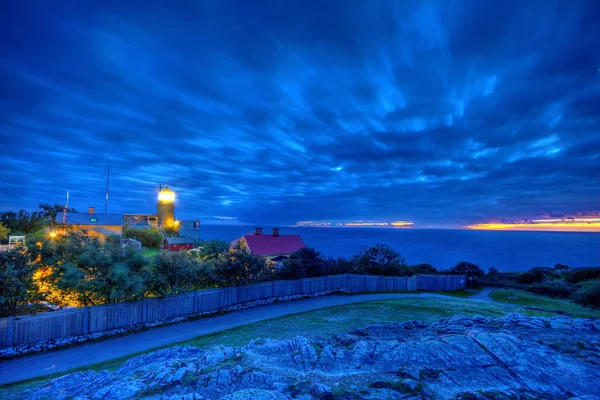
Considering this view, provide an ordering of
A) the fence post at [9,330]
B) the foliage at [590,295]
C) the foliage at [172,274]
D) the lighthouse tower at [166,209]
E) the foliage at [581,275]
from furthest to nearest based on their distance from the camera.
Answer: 1. the lighthouse tower at [166,209]
2. the foliage at [581,275]
3. the foliage at [590,295]
4. the foliage at [172,274]
5. the fence post at [9,330]

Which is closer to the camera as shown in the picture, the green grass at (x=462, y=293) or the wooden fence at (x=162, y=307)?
the wooden fence at (x=162, y=307)

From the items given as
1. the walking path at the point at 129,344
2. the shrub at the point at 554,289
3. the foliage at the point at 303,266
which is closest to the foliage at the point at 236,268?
the walking path at the point at 129,344

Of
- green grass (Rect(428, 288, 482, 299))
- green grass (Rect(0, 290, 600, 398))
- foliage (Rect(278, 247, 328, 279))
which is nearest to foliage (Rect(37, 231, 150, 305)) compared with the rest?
green grass (Rect(0, 290, 600, 398))

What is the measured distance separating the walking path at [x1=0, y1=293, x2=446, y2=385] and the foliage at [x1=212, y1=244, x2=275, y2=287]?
2.05 m

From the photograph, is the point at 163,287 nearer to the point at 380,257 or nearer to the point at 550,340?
the point at 550,340

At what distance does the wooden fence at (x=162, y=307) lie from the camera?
36.1 feet

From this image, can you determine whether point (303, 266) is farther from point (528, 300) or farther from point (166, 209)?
point (166, 209)

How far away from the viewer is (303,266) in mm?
21656

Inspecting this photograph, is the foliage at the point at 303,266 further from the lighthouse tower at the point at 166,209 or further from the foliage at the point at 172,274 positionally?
the lighthouse tower at the point at 166,209

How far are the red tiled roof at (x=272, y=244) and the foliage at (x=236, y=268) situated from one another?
13.3m

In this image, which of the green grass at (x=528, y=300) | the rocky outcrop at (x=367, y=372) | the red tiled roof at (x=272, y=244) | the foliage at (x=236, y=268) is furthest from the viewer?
the red tiled roof at (x=272, y=244)

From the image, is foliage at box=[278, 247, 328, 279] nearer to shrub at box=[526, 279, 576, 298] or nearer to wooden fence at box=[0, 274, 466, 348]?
wooden fence at box=[0, 274, 466, 348]

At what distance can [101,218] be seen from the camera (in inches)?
1385

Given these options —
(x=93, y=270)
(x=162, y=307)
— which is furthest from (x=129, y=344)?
(x=93, y=270)
